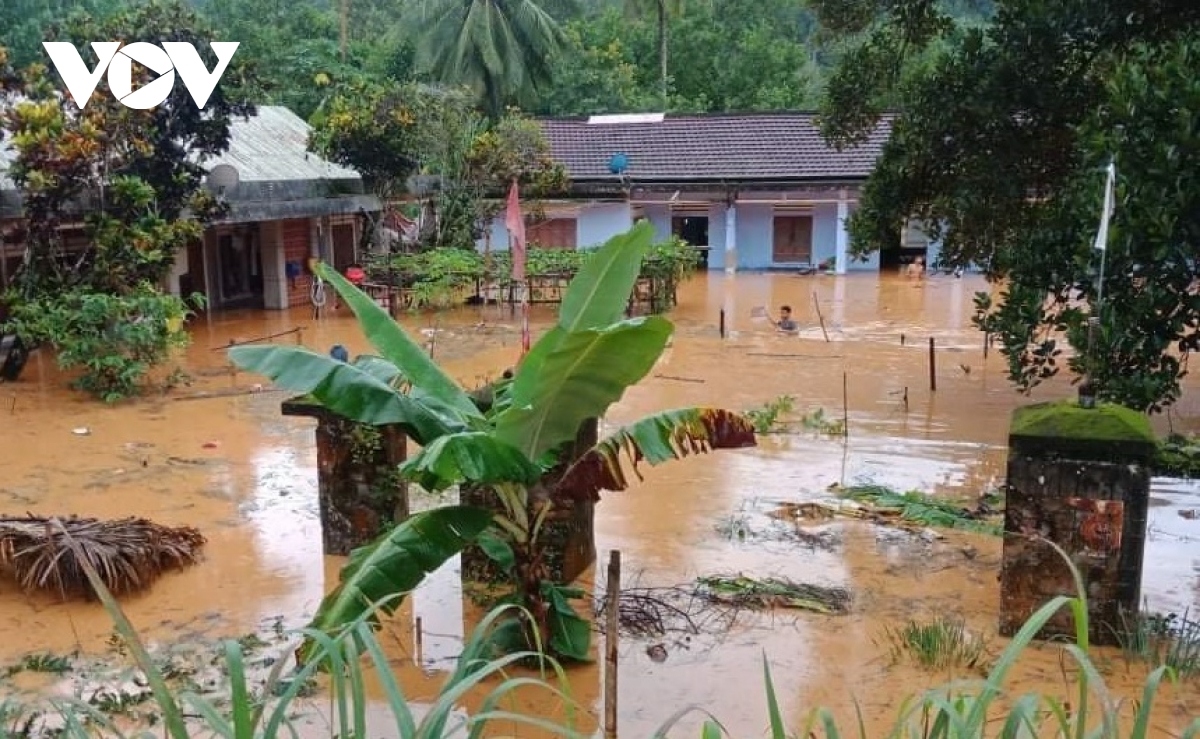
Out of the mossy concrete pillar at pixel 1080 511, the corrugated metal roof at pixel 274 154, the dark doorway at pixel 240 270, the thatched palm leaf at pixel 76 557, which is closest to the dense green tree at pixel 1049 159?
the mossy concrete pillar at pixel 1080 511

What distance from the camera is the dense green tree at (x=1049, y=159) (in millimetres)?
7898

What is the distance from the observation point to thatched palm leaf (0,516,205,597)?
22.3 ft

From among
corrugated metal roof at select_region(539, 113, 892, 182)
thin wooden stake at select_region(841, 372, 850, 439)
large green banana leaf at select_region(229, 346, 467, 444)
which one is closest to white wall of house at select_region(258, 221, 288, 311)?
corrugated metal roof at select_region(539, 113, 892, 182)

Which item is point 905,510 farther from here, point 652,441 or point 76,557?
point 76,557

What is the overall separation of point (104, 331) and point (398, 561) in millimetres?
9838

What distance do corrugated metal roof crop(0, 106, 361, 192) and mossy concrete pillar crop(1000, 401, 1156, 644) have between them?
1585 centimetres

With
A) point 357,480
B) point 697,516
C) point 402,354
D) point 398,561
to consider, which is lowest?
point 697,516

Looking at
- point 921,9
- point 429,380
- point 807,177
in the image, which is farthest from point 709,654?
point 807,177

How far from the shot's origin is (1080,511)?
591cm

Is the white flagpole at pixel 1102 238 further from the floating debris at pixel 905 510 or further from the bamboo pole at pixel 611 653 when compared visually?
the bamboo pole at pixel 611 653

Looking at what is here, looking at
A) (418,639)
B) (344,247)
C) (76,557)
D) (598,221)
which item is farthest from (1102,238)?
(598,221)

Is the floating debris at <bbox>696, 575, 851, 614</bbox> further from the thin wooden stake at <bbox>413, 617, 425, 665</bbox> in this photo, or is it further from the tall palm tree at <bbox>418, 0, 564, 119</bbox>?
the tall palm tree at <bbox>418, 0, 564, 119</bbox>

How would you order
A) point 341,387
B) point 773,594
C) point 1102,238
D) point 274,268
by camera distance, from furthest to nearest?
point 274,268 → point 773,594 → point 1102,238 → point 341,387

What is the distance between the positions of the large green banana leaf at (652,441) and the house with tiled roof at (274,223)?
1424cm
